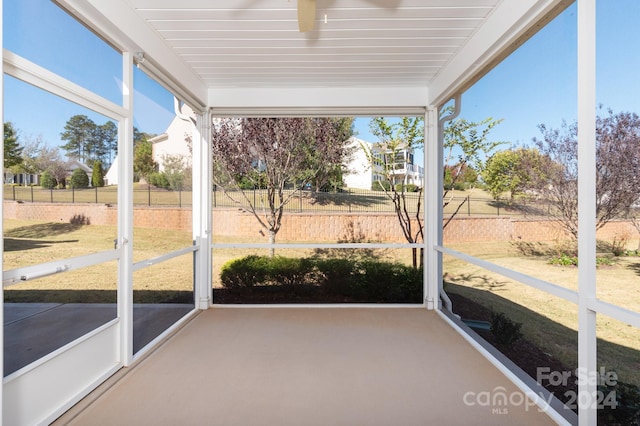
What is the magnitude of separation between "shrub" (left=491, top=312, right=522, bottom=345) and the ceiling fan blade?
9.59 feet

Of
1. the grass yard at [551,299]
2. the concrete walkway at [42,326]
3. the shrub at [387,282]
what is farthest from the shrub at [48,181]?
the shrub at [387,282]

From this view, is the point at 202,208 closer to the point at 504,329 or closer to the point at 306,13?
the point at 306,13

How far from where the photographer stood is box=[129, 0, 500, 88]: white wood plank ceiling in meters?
2.54

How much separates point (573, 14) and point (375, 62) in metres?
1.67

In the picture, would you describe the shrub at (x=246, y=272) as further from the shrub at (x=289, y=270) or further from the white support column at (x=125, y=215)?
the white support column at (x=125, y=215)

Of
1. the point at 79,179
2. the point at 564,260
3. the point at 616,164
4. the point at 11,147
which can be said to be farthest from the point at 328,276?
the point at 11,147

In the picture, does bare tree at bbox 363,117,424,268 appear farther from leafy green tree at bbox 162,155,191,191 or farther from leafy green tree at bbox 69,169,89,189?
leafy green tree at bbox 69,169,89,189

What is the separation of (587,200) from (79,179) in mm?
3000

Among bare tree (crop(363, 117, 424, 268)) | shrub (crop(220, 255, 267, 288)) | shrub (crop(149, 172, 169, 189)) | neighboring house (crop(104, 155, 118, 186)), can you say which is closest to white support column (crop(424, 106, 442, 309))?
bare tree (crop(363, 117, 424, 268))

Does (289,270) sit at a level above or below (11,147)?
below

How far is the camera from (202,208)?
430cm

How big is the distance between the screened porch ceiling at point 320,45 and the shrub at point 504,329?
2238mm

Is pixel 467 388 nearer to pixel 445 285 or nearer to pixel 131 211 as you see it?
pixel 445 285

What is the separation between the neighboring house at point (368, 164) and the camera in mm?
5105
